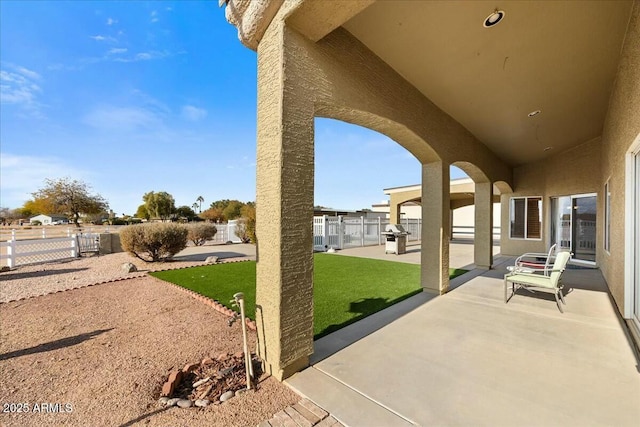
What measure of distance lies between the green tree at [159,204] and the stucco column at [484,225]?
1943 inches

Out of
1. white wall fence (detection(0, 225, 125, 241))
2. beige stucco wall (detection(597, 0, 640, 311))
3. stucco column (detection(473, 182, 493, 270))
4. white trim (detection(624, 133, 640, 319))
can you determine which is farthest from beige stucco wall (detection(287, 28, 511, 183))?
white wall fence (detection(0, 225, 125, 241))

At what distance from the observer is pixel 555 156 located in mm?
10891

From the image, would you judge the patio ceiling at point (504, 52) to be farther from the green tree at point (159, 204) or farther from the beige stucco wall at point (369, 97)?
the green tree at point (159, 204)

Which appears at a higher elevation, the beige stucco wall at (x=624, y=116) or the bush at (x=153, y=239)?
the beige stucco wall at (x=624, y=116)

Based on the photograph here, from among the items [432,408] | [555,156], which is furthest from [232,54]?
[555,156]

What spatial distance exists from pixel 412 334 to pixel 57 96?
1950cm

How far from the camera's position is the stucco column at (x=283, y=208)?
286 cm

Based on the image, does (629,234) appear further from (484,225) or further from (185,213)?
(185,213)

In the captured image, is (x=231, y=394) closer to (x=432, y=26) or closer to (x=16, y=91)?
(x=432, y=26)

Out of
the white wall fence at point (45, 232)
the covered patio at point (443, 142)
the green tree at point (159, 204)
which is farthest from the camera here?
the green tree at point (159, 204)

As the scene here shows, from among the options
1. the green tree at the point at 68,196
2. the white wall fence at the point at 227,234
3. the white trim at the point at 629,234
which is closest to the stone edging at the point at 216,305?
the white trim at the point at 629,234

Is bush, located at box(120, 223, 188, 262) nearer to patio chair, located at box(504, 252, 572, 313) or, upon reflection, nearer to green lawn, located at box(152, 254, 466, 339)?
green lawn, located at box(152, 254, 466, 339)

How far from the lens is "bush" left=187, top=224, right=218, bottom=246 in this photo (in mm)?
16750

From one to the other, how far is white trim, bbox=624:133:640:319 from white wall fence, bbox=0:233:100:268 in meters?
17.3
